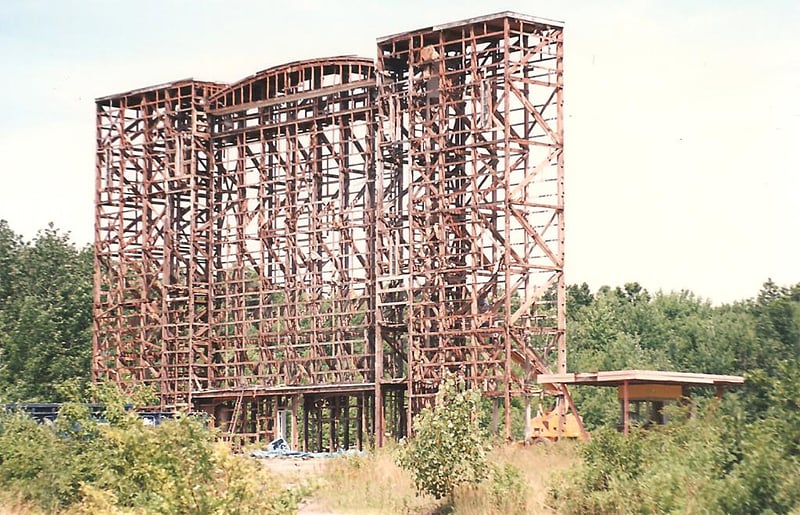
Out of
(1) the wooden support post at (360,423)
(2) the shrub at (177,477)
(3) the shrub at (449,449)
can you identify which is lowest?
(1) the wooden support post at (360,423)

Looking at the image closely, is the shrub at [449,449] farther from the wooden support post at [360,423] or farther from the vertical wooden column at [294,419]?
the vertical wooden column at [294,419]

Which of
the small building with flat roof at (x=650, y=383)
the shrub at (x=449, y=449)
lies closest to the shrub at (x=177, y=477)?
the shrub at (x=449, y=449)

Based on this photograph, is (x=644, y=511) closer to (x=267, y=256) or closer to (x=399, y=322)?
(x=399, y=322)

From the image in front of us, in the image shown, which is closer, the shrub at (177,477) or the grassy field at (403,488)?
the shrub at (177,477)

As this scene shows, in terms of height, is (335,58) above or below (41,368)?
above

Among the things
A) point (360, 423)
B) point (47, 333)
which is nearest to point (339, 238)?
point (360, 423)

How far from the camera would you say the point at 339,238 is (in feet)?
196

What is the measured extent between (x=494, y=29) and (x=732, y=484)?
91.8 feet

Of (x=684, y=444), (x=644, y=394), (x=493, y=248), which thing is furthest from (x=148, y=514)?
(x=493, y=248)

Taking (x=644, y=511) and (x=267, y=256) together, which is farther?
(x=267, y=256)

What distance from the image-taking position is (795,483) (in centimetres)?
2831

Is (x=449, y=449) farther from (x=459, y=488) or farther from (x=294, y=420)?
(x=294, y=420)

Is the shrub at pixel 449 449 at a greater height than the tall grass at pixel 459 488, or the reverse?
the shrub at pixel 449 449

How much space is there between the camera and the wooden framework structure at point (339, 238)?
5388 centimetres
